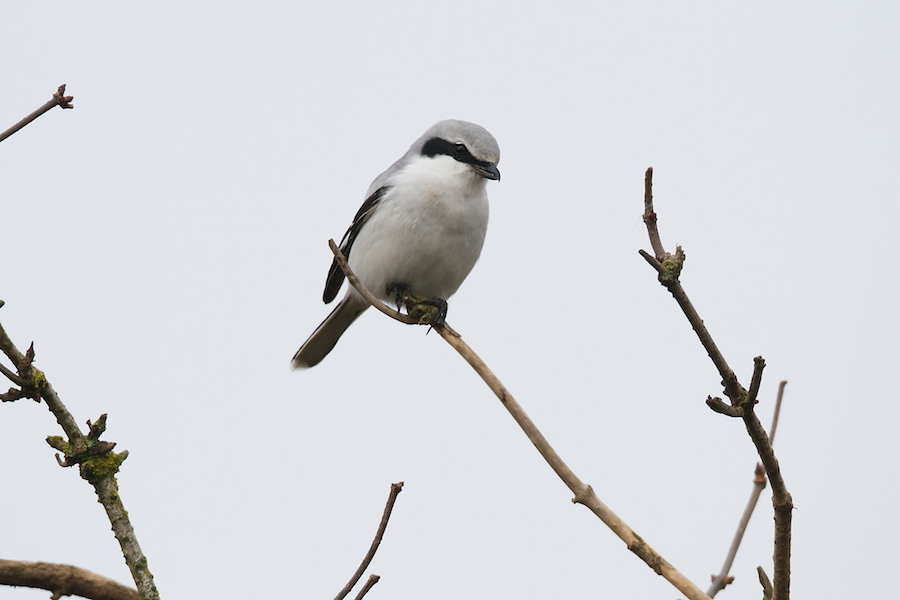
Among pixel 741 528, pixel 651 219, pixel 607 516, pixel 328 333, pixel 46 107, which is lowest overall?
pixel 607 516

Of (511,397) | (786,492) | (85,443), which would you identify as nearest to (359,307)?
(85,443)

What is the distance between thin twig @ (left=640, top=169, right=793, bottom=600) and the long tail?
340 centimetres

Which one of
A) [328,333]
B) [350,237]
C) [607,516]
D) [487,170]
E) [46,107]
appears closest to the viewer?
[607,516]

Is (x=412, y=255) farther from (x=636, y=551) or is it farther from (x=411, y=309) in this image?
(x=636, y=551)

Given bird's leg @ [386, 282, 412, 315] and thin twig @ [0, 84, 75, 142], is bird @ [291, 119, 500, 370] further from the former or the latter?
thin twig @ [0, 84, 75, 142]

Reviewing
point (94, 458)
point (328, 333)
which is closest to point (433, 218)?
point (328, 333)

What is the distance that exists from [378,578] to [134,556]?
23.5 inches

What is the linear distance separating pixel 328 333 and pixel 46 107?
315 cm

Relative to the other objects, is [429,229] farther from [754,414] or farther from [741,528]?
[754,414]

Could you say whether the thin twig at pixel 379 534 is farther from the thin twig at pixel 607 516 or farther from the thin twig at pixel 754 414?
the thin twig at pixel 754 414

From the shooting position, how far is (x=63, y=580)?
2.11 metres

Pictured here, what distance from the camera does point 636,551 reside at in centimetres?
162

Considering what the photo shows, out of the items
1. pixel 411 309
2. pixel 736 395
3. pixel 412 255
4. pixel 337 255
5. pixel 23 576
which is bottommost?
pixel 23 576

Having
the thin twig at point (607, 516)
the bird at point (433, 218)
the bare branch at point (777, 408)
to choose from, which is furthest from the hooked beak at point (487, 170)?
the thin twig at point (607, 516)
